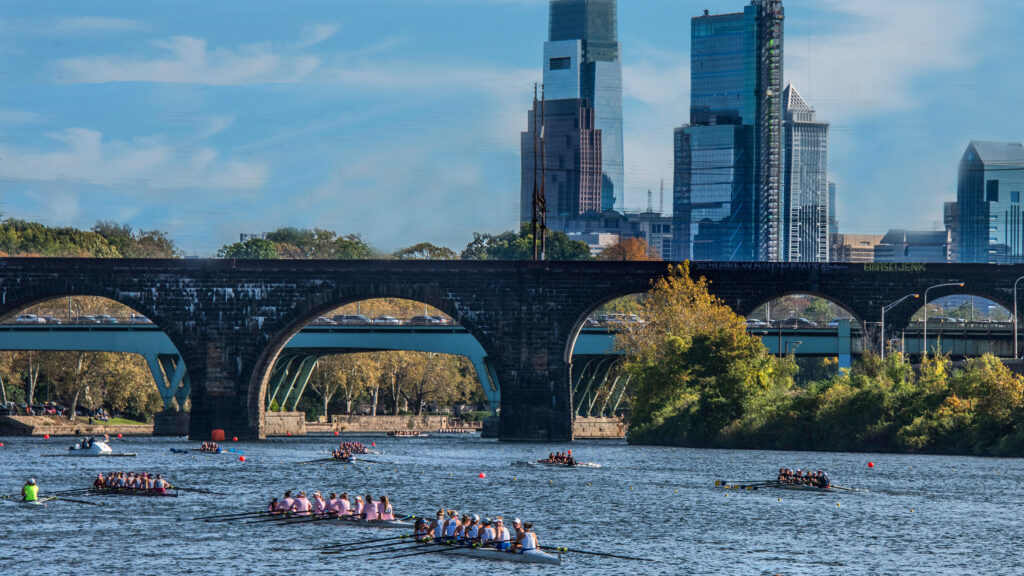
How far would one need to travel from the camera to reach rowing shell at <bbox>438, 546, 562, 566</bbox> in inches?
1766

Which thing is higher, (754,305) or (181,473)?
(754,305)

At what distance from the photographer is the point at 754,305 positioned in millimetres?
98688

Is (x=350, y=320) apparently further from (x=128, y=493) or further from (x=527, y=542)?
(x=527, y=542)

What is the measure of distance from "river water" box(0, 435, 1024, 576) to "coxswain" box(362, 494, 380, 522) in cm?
86

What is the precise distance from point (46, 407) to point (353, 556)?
316ft

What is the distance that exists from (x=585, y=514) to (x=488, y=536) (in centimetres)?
1369

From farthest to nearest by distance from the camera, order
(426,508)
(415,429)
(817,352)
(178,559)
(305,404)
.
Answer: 1. (305,404)
2. (415,429)
3. (817,352)
4. (426,508)
5. (178,559)

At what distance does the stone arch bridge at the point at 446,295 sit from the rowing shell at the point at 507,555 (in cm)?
4978

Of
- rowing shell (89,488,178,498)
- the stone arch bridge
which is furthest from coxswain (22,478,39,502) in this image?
the stone arch bridge

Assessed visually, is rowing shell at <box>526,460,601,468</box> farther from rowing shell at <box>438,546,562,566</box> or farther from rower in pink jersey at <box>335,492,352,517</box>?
A: rowing shell at <box>438,546,562,566</box>

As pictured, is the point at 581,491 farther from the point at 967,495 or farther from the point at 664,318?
the point at 664,318

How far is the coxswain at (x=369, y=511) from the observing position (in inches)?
2088

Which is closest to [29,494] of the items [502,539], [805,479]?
[502,539]

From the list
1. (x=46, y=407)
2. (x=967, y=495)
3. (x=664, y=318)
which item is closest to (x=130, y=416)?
(x=46, y=407)
